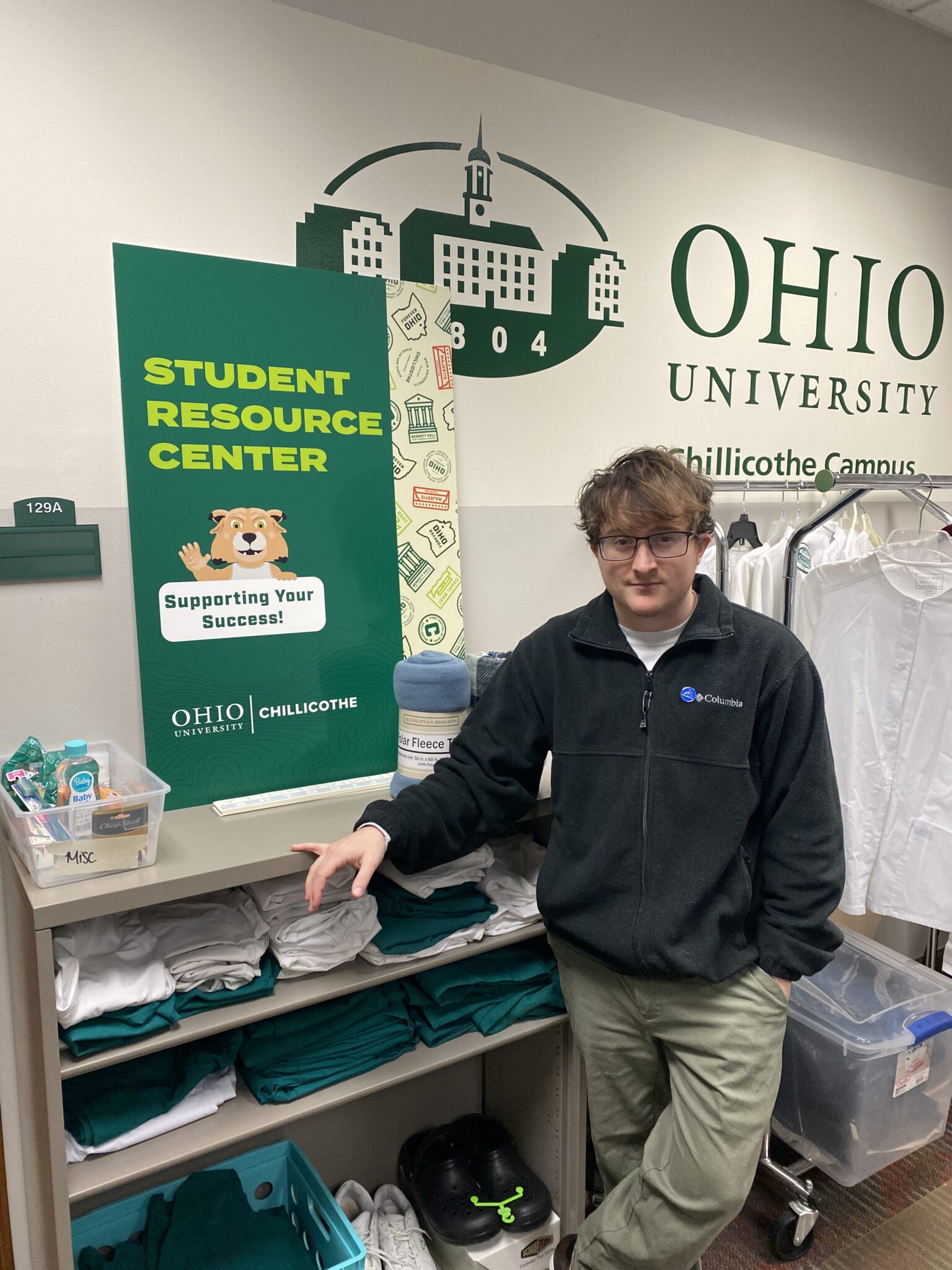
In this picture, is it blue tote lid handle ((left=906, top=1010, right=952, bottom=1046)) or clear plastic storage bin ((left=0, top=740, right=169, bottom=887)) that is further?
blue tote lid handle ((left=906, top=1010, right=952, bottom=1046))

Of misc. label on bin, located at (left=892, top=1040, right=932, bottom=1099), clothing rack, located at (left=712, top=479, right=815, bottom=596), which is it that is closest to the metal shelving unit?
misc. label on bin, located at (left=892, top=1040, right=932, bottom=1099)

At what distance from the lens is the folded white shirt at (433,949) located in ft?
5.27

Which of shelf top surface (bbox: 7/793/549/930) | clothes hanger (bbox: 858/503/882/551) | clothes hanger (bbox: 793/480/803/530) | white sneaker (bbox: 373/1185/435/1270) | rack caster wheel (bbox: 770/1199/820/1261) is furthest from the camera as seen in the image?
clothes hanger (bbox: 858/503/882/551)

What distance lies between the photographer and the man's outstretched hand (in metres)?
1.40

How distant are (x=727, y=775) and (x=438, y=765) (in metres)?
0.52

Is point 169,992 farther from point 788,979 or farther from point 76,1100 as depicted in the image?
point 788,979

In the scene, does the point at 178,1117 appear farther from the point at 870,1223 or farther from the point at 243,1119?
the point at 870,1223

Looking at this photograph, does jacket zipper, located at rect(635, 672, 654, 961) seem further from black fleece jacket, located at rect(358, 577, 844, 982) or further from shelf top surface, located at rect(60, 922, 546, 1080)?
shelf top surface, located at rect(60, 922, 546, 1080)

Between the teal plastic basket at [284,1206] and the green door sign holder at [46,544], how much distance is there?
1.18 m

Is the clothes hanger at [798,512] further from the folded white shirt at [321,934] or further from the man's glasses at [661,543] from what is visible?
the folded white shirt at [321,934]

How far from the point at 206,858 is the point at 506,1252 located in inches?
42.7

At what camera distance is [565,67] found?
206 cm

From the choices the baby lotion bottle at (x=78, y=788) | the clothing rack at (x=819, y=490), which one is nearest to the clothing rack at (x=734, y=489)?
the clothing rack at (x=819, y=490)

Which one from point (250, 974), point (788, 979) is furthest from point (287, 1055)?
point (788, 979)
